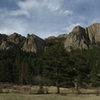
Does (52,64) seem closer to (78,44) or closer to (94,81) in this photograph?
(94,81)

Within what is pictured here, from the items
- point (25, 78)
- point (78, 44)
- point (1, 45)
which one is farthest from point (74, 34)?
point (25, 78)

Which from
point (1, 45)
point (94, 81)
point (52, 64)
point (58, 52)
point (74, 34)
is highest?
point (74, 34)

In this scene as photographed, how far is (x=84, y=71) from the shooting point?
3988 cm

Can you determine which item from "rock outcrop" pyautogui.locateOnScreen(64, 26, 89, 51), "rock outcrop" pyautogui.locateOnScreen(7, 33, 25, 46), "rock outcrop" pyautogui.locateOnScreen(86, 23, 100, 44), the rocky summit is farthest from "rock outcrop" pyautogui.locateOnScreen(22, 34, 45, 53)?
"rock outcrop" pyautogui.locateOnScreen(86, 23, 100, 44)

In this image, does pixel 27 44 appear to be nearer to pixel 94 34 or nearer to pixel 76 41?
pixel 76 41

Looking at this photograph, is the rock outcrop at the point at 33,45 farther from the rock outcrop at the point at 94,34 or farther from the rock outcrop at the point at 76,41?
the rock outcrop at the point at 94,34

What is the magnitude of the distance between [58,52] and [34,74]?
54625mm

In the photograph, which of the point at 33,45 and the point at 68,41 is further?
the point at 68,41

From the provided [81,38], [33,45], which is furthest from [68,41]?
[33,45]

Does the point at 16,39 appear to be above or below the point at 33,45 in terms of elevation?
above

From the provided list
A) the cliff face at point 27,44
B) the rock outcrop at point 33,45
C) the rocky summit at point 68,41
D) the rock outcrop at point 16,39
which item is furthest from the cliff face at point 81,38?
the rock outcrop at point 16,39

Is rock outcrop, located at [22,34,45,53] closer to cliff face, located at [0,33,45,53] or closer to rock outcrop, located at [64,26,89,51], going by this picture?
cliff face, located at [0,33,45,53]

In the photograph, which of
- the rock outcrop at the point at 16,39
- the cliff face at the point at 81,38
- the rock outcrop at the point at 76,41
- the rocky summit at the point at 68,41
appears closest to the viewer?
the rocky summit at the point at 68,41

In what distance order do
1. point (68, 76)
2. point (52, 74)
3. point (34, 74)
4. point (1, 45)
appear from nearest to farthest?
point (52, 74) < point (68, 76) < point (34, 74) < point (1, 45)
